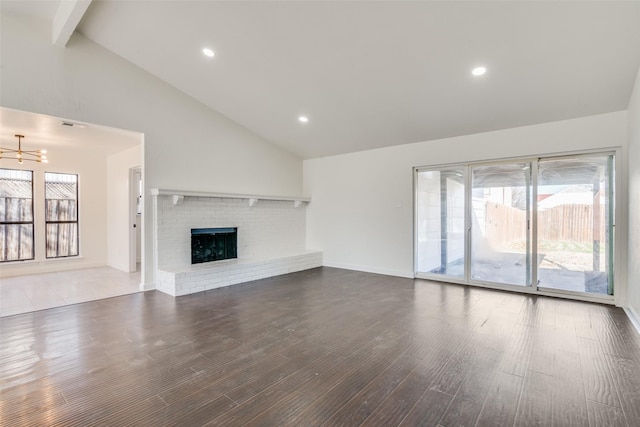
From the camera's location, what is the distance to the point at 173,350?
8.93 ft

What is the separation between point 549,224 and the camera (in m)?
4.56

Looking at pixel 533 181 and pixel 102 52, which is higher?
pixel 102 52

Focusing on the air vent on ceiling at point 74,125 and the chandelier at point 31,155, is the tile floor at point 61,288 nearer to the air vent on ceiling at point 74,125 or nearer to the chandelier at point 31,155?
the chandelier at point 31,155

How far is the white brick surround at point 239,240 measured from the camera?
4.84m

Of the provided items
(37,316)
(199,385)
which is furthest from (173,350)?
(37,316)

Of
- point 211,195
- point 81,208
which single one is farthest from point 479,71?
point 81,208

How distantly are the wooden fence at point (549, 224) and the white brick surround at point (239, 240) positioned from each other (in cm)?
364

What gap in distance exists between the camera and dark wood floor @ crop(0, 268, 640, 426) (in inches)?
73.9

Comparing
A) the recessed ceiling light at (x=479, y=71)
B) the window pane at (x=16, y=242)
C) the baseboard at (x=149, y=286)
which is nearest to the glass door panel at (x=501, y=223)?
the recessed ceiling light at (x=479, y=71)

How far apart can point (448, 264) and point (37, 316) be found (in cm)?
606

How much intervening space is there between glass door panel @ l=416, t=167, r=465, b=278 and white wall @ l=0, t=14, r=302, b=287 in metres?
3.20

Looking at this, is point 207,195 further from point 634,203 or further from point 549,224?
point 634,203

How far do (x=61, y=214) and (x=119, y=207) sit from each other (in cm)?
116

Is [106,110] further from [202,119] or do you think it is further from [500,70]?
[500,70]
